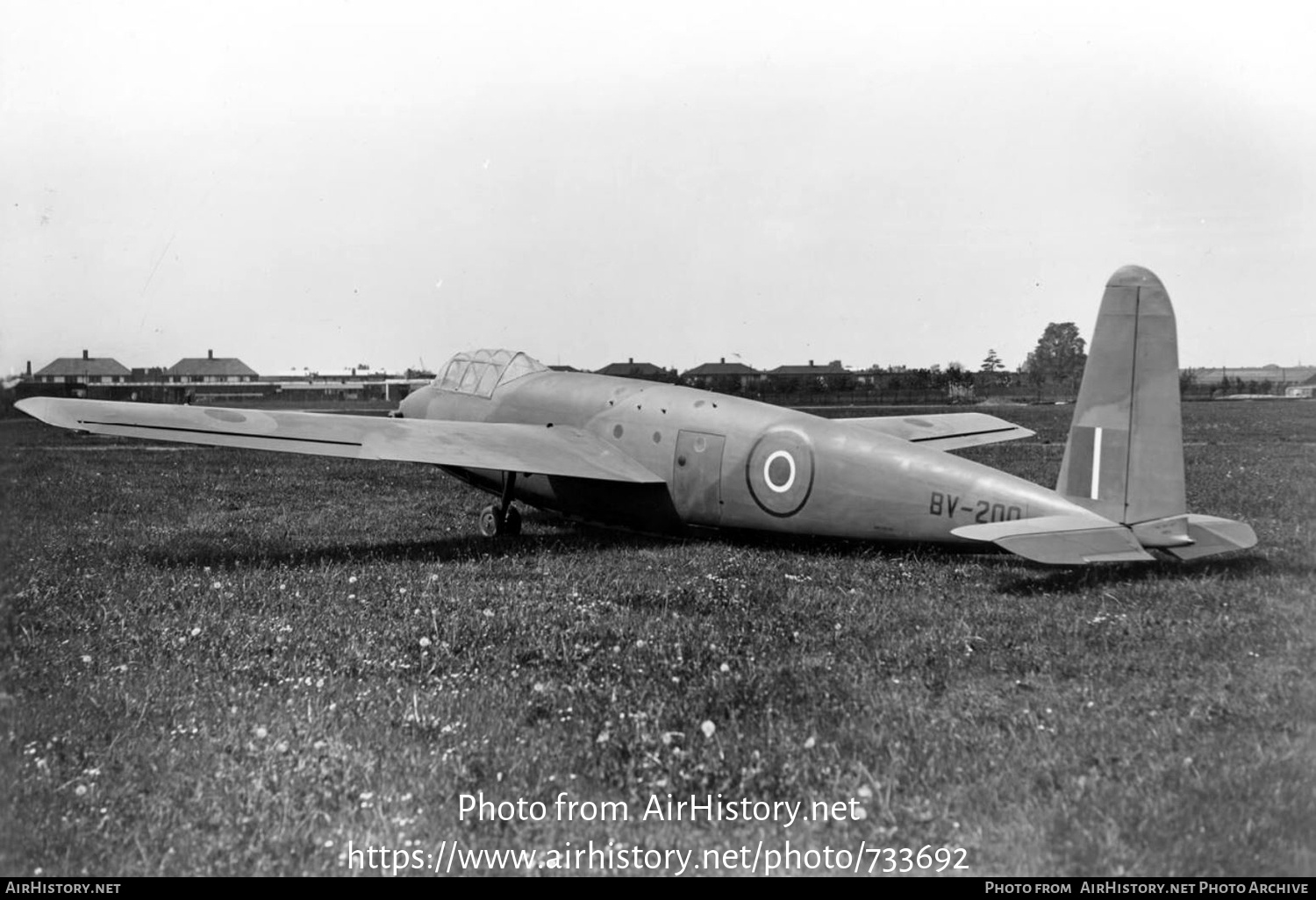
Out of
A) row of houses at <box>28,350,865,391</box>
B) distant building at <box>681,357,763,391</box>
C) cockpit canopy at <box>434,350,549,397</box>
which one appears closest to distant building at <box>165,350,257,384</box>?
row of houses at <box>28,350,865,391</box>

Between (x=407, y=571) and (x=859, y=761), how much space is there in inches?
246

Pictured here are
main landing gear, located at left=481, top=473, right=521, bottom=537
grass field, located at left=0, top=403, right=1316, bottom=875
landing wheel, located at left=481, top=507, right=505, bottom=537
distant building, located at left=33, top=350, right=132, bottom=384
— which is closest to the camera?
grass field, located at left=0, top=403, right=1316, bottom=875

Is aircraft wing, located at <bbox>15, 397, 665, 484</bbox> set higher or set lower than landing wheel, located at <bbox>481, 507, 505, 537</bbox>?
higher

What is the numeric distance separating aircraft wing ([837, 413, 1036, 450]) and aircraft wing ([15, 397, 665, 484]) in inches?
202

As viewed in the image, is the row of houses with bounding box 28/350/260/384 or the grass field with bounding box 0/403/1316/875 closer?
the grass field with bounding box 0/403/1316/875

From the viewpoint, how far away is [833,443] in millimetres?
10289

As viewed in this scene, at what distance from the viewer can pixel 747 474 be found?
1090 centimetres

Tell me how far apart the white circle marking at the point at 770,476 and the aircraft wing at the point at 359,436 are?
1634 millimetres

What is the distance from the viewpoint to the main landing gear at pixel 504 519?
1245cm

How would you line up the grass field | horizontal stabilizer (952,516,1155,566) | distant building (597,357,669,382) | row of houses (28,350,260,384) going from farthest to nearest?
row of houses (28,350,260,384) < distant building (597,357,669,382) < horizontal stabilizer (952,516,1155,566) < the grass field

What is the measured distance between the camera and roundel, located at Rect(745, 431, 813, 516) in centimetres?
1041

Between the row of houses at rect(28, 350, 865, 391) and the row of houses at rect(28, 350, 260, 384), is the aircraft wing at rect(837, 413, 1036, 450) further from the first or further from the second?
the row of houses at rect(28, 350, 260, 384)

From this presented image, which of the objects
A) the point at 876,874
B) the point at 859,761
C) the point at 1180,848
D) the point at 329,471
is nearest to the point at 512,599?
the point at 859,761

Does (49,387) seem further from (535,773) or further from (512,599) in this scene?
(535,773)
